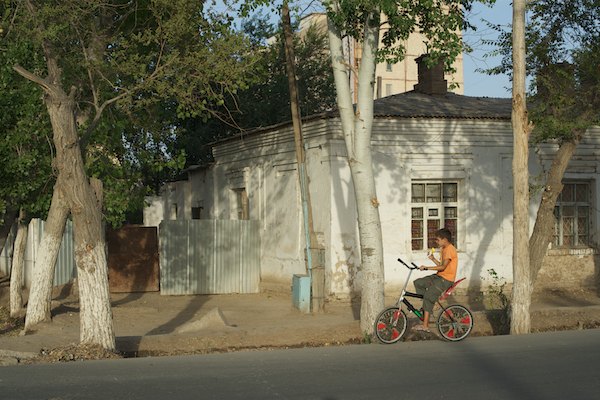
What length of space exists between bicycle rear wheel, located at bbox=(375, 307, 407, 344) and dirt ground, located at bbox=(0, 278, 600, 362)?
741 mm

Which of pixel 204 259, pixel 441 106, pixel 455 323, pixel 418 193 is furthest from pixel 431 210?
pixel 455 323

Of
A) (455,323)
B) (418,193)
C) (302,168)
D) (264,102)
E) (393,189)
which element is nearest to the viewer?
(455,323)

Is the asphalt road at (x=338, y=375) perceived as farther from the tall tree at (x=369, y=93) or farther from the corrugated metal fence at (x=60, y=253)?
the corrugated metal fence at (x=60, y=253)

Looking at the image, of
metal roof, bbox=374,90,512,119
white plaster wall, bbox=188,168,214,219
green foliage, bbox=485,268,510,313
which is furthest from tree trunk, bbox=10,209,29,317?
green foliage, bbox=485,268,510,313

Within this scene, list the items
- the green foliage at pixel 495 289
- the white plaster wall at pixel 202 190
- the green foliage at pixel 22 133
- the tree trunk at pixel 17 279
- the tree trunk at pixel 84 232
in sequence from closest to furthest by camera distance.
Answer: the tree trunk at pixel 84 232 → the green foliage at pixel 22 133 → the tree trunk at pixel 17 279 → the green foliage at pixel 495 289 → the white plaster wall at pixel 202 190

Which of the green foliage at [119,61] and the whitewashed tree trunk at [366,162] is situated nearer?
the whitewashed tree trunk at [366,162]

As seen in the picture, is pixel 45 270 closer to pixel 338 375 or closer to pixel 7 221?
pixel 7 221

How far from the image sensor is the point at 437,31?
12.8 metres

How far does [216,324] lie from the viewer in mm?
14406

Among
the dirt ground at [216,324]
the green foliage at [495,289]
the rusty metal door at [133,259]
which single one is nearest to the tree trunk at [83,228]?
the dirt ground at [216,324]

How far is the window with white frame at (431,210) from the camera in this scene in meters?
19.2

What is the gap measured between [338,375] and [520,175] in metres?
5.60

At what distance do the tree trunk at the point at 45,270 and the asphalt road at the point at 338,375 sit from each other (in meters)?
4.73

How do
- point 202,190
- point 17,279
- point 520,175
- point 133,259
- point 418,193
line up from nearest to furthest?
1. point 520,175
2. point 17,279
3. point 418,193
4. point 133,259
5. point 202,190
